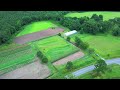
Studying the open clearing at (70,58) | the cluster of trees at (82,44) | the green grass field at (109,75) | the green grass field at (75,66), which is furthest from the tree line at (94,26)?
the green grass field at (109,75)

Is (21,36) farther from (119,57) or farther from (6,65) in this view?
(119,57)

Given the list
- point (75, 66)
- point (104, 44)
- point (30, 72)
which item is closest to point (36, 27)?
point (104, 44)

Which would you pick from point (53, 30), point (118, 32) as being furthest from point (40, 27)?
point (118, 32)

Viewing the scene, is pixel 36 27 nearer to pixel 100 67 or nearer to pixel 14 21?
pixel 14 21

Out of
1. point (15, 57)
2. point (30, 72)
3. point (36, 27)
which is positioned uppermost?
point (36, 27)

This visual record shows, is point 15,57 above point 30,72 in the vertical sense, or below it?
above

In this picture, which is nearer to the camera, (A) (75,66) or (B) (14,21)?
(A) (75,66)
